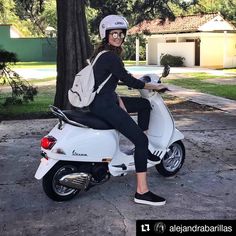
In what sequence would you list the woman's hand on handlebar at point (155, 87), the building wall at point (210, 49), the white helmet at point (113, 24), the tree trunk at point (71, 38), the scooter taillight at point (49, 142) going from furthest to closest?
the building wall at point (210, 49) → the tree trunk at point (71, 38) → the woman's hand on handlebar at point (155, 87) → the scooter taillight at point (49, 142) → the white helmet at point (113, 24)

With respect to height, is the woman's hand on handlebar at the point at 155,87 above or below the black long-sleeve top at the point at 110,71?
below

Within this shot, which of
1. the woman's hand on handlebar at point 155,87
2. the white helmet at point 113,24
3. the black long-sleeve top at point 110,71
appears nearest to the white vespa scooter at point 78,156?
the woman's hand on handlebar at point 155,87

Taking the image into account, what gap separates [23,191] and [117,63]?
6.18 ft

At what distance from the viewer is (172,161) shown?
6.09 meters

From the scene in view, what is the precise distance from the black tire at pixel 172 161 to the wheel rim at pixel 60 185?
128cm

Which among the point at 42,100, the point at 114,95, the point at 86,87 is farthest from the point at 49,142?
the point at 42,100

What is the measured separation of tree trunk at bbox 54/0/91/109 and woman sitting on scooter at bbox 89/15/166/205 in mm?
5623

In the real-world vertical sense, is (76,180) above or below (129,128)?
below

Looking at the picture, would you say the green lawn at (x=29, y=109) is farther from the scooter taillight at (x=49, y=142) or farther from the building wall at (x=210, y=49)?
the building wall at (x=210, y=49)

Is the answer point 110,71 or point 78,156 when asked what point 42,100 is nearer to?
point 78,156

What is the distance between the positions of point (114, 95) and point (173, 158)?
143 cm

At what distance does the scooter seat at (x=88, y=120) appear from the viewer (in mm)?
5074

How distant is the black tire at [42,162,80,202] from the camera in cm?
499

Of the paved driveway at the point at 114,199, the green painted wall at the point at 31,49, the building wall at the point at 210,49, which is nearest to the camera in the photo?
the paved driveway at the point at 114,199
